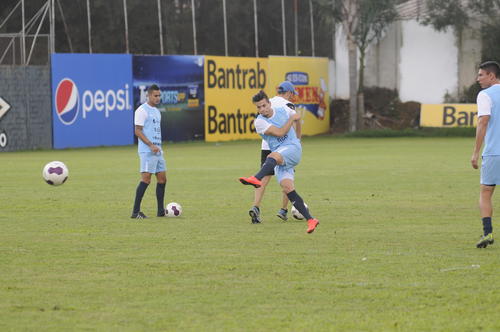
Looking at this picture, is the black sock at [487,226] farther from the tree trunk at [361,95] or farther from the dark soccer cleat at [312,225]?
the tree trunk at [361,95]

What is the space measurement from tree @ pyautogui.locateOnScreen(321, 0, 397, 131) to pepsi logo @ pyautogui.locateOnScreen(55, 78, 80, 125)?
15.3m

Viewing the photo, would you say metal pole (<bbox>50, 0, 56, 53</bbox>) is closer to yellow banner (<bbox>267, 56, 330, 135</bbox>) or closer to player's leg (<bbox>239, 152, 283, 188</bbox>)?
yellow banner (<bbox>267, 56, 330, 135</bbox>)

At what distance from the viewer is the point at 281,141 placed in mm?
13031

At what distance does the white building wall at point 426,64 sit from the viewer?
49938 mm

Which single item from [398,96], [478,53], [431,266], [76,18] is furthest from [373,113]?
[431,266]

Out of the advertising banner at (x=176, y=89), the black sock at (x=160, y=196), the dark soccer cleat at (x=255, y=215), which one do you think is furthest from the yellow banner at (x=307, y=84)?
the dark soccer cleat at (x=255, y=215)

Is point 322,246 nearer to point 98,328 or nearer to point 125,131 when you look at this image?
point 98,328

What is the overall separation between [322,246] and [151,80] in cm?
2880

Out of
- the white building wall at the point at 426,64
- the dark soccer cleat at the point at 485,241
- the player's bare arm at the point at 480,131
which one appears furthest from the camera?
the white building wall at the point at 426,64

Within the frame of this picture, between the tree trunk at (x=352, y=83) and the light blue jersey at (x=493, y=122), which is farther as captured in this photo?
the tree trunk at (x=352, y=83)

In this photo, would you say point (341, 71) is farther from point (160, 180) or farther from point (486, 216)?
point (486, 216)

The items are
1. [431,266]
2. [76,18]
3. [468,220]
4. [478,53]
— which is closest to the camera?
[431,266]

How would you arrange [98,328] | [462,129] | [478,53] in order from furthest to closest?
[478,53]
[462,129]
[98,328]

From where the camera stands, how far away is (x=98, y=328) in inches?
289
